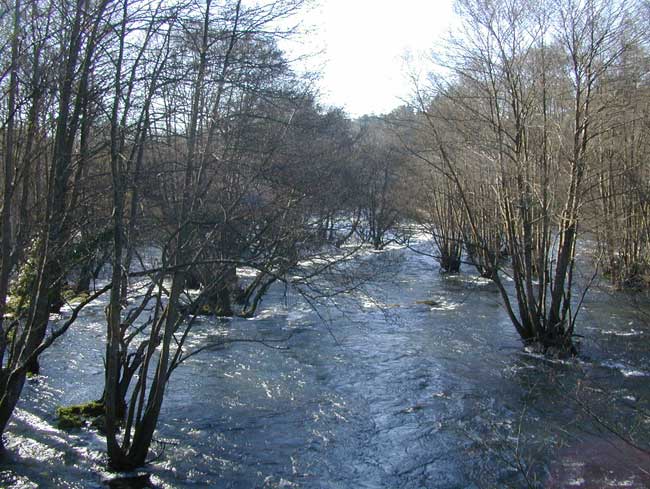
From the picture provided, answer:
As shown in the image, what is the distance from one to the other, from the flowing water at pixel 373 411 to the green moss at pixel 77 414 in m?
0.16

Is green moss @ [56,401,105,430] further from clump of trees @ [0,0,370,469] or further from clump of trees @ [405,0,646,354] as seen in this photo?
clump of trees @ [405,0,646,354]

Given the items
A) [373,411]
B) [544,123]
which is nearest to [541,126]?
[544,123]

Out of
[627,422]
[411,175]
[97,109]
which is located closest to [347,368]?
[627,422]

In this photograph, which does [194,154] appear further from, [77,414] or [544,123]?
[544,123]

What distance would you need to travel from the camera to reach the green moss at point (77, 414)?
749 cm

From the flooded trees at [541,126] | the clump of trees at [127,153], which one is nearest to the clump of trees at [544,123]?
the flooded trees at [541,126]

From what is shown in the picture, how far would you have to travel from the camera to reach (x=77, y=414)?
305 inches

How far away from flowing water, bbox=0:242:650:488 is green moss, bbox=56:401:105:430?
16 centimetres

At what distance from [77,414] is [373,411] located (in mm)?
3778

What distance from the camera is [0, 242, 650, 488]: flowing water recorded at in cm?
641

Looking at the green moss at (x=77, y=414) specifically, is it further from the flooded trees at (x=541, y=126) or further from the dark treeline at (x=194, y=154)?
the flooded trees at (x=541, y=126)

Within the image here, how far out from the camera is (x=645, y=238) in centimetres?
1698

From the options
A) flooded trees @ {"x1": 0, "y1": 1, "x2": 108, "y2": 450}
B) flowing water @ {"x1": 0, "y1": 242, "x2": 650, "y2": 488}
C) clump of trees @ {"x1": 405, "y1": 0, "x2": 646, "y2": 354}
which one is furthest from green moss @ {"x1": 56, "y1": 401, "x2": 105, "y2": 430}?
clump of trees @ {"x1": 405, "y1": 0, "x2": 646, "y2": 354}

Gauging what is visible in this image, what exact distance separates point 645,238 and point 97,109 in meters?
15.6
